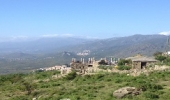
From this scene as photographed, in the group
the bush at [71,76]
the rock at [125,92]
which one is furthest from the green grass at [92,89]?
Result: the rock at [125,92]

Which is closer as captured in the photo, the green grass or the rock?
the rock

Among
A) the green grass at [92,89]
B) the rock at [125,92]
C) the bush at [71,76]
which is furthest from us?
the bush at [71,76]

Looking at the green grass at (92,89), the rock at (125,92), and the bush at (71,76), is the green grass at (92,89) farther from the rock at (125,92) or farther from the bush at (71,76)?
the rock at (125,92)

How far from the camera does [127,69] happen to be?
35.3 metres

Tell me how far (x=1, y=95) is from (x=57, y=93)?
19.5ft

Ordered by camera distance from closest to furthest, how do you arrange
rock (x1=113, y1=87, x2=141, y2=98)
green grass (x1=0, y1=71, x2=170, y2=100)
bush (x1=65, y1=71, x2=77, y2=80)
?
1. rock (x1=113, y1=87, x2=141, y2=98)
2. green grass (x1=0, y1=71, x2=170, y2=100)
3. bush (x1=65, y1=71, x2=77, y2=80)

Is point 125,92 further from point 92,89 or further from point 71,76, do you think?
Answer: point 71,76

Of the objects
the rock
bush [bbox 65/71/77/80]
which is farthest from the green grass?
the rock

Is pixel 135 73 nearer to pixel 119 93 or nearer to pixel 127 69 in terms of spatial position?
Answer: pixel 127 69

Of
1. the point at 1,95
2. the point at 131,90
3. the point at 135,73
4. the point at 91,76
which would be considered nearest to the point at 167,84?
the point at 131,90

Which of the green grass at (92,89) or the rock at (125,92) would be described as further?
the green grass at (92,89)

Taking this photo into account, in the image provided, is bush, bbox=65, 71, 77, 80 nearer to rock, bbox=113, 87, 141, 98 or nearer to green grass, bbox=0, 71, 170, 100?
green grass, bbox=0, 71, 170, 100

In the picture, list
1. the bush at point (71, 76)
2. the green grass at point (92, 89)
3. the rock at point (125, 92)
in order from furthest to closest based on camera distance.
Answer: the bush at point (71, 76), the green grass at point (92, 89), the rock at point (125, 92)

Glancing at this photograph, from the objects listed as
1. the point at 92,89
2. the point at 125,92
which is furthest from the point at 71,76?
the point at 125,92
